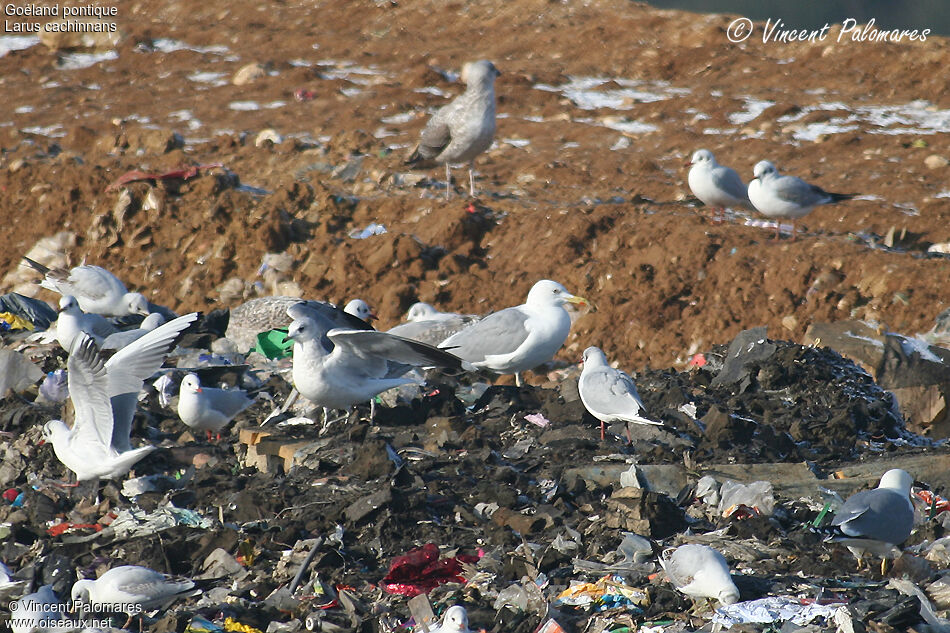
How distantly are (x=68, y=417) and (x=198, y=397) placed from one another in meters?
1.17

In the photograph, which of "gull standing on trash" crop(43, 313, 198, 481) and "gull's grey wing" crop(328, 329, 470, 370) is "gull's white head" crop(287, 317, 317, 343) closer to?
"gull's grey wing" crop(328, 329, 470, 370)

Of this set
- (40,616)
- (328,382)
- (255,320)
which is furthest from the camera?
(255,320)

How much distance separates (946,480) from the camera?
6.85m

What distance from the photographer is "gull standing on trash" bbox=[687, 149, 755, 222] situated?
12.0 m

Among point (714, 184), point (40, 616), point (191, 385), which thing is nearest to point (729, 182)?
point (714, 184)

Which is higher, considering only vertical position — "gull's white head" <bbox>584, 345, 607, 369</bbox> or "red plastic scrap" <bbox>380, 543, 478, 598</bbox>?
"gull's white head" <bbox>584, 345, 607, 369</bbox>

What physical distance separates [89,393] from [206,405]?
1.04 m

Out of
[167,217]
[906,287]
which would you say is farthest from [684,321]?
[167,217]

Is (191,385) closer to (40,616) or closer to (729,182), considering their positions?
(40,616)

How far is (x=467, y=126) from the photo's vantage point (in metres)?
13.2

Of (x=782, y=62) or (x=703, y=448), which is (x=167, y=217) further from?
(x=782, y=62)

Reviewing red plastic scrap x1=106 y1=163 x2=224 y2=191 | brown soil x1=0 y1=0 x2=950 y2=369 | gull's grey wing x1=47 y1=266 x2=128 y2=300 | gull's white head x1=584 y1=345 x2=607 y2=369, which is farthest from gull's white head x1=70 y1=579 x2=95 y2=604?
red plastic scrap x1=106 y1=163 x2=224 y2=191

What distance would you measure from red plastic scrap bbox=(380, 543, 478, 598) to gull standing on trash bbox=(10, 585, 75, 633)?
5.03ft

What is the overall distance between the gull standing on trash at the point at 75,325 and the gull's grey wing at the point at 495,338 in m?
3.13
